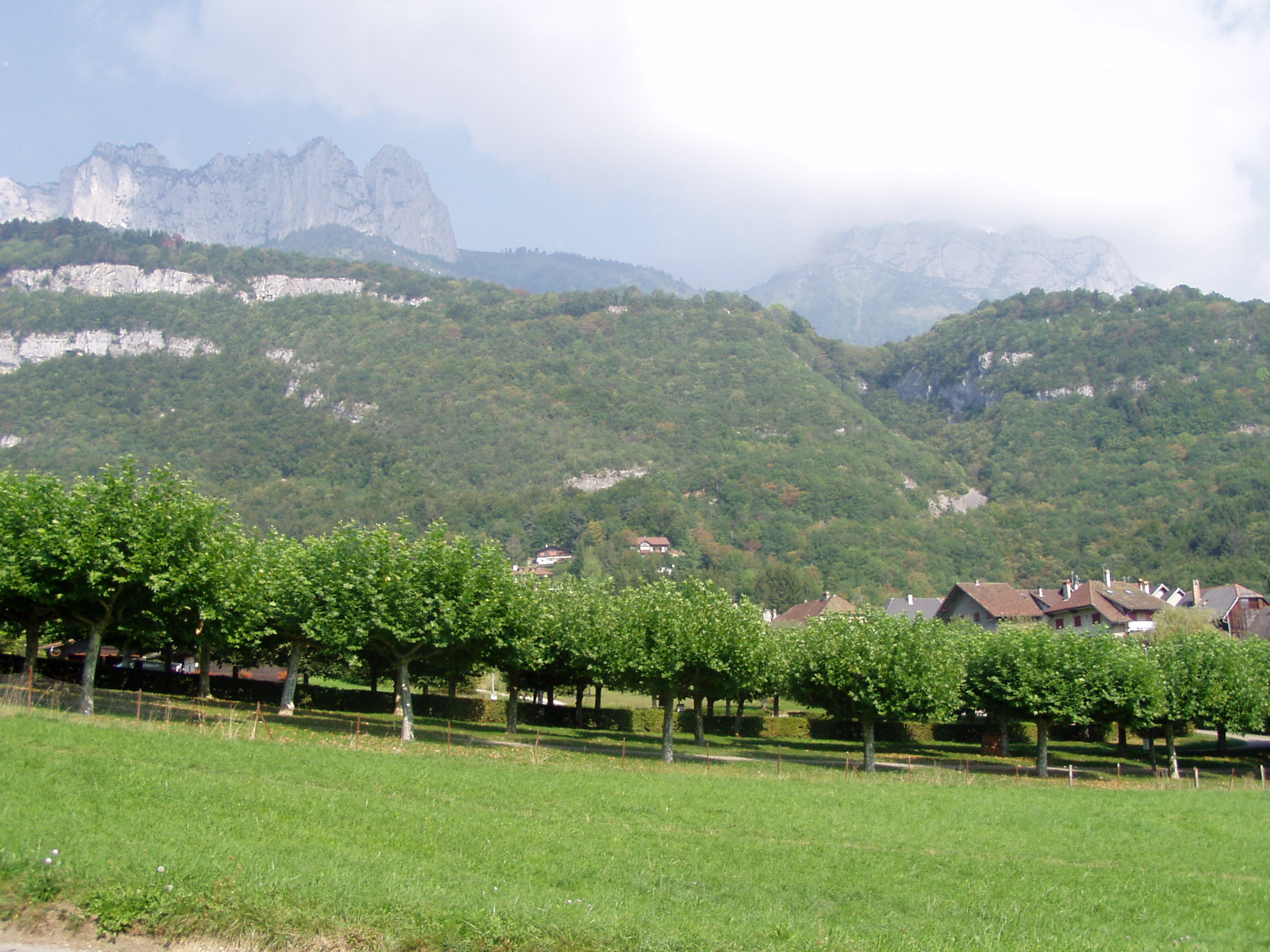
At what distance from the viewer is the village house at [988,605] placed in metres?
90.1

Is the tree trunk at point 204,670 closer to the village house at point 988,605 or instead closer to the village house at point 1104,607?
the village house at point 988,605

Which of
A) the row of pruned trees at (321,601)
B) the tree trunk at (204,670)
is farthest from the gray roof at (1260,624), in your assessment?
the tree trunk at (204,670)

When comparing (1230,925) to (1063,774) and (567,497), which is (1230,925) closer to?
(1063,774)

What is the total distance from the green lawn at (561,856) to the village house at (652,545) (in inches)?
5157

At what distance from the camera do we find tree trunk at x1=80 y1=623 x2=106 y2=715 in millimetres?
27578

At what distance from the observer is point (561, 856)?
15016mm

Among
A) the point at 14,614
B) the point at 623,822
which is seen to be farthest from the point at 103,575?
the point at 623,822

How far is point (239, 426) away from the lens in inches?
7328

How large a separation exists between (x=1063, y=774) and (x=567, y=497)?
14108cm

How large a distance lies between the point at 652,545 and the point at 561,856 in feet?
483

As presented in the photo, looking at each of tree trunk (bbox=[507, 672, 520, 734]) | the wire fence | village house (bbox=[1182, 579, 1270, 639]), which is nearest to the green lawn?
the wire fence

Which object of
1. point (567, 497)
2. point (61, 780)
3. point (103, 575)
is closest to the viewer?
point (61, 780)

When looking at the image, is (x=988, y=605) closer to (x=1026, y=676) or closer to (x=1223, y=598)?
(x=1223, y=598)

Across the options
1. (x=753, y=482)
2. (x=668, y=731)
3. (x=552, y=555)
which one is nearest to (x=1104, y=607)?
(x=668, y=731)
